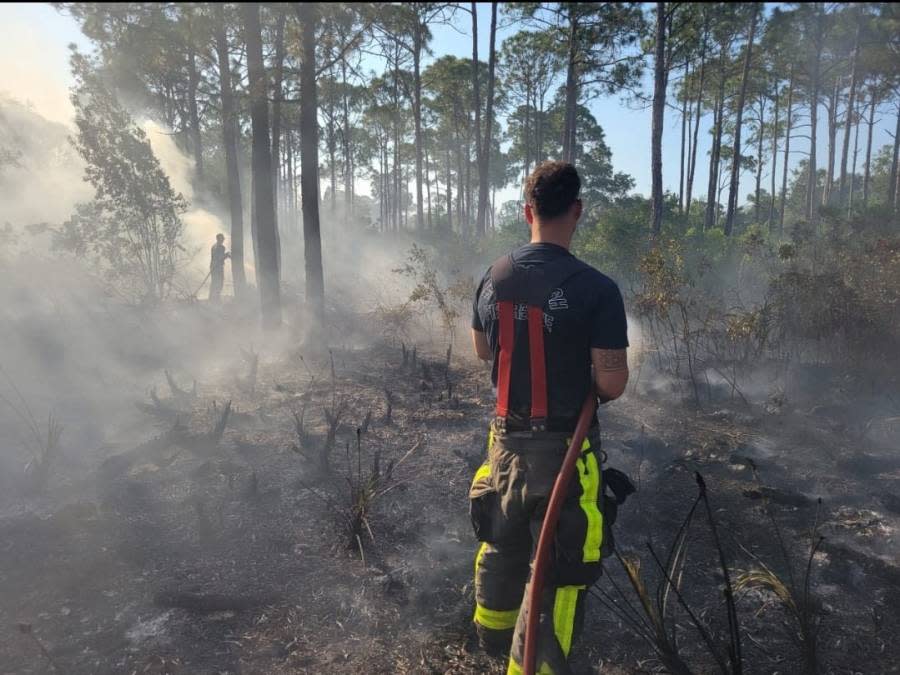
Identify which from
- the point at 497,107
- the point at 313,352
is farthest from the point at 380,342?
the point at 497,107

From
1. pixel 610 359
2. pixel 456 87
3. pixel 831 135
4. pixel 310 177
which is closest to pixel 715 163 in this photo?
pixel 831 135

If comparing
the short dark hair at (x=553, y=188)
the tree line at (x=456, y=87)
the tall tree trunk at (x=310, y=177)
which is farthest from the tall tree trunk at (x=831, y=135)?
the short dark hair at (x=553, y=188)

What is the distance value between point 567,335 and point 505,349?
26cm

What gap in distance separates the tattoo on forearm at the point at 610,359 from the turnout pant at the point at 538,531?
322 mm

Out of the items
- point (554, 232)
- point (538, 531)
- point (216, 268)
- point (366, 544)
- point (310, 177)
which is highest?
point (310, 177)

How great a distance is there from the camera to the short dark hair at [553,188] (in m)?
2.12

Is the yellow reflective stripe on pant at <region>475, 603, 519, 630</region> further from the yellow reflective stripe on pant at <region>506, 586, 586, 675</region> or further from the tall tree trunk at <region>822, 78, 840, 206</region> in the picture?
the tall tree trunk at <region>822, 78, 840, 206</region>

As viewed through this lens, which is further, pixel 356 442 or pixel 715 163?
pixel 715 163

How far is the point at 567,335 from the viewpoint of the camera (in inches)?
81.7

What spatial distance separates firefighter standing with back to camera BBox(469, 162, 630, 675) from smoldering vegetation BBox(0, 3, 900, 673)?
0.23 m

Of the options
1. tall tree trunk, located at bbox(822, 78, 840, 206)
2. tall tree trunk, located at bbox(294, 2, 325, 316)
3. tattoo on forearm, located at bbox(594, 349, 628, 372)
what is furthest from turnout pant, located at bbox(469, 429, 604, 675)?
tall tree trunk, located at bbox(822, 78, 840, 206)

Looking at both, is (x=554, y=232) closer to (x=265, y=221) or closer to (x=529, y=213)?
(x=529, y=213)

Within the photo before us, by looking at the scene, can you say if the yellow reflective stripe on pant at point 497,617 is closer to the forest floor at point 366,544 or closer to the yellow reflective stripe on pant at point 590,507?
the forest floor at point 366,544

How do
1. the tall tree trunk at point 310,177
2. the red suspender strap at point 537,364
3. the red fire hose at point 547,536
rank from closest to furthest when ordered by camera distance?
the red fire hose at point 547,536
the red suspender strap at point 537,364
the tall tree trunk at point 310,177
